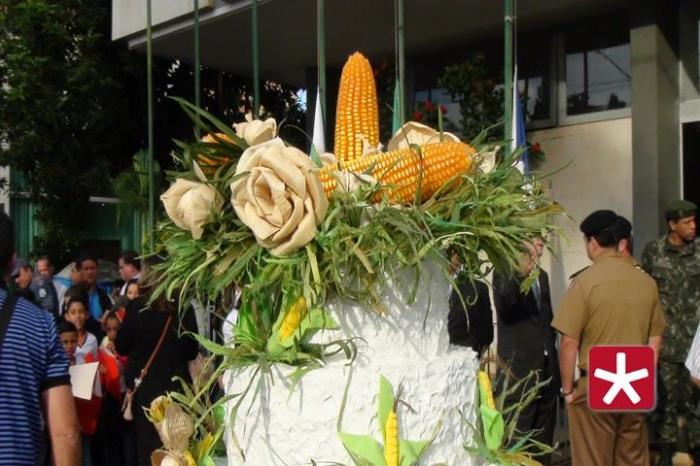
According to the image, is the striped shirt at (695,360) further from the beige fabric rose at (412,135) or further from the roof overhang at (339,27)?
the roof overhang at (339,27)

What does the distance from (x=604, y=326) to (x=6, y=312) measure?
3.06 metres

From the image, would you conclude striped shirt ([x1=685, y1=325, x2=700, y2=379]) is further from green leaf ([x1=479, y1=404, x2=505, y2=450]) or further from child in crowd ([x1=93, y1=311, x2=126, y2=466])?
child in crowd ([x1=93, y1=311, x2=126, y2=466])

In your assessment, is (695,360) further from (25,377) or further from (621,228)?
(25,377)

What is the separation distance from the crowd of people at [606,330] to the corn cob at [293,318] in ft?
6.16

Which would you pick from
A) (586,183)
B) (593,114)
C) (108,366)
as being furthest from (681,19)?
(108,366)

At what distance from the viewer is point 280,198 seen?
2025 millimetres

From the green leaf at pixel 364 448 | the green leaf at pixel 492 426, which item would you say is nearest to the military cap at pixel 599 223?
the green leaf at pixel 492 426

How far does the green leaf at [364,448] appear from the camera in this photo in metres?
2.09

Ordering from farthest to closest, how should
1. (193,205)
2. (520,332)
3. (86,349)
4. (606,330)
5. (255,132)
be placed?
1. (86,349)
2. (520,332)
3. (606,330)
4. (255,132)
5. (193,205)

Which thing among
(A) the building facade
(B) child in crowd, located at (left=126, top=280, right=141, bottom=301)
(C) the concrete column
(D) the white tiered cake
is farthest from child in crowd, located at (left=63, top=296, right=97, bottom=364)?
(C) the concrete column

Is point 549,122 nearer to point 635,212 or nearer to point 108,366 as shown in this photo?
point 635,212

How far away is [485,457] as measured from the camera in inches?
92.6

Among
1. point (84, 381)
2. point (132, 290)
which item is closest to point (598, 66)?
point (132, 290)

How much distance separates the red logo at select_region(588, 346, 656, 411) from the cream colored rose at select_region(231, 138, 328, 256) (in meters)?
2.32
